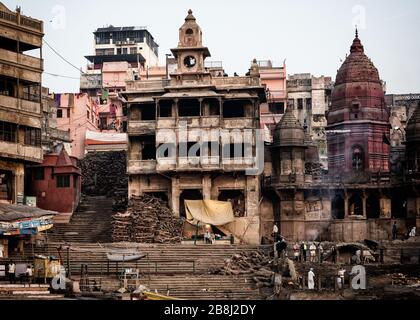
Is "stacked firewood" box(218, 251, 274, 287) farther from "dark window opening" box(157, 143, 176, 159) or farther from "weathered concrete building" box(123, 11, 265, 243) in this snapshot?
"dark window opening" box(157, 143, 176, 159)

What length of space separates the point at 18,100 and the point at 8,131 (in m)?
1.80

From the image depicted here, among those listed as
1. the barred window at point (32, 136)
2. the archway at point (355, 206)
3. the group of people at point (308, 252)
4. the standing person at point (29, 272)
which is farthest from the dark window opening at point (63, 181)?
the archway at point (355, 206)

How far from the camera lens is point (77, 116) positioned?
66.1 metres

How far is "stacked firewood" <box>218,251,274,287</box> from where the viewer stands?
127 feet

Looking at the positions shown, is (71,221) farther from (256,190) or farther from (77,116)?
(77,116)

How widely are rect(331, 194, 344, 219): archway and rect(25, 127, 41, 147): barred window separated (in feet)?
58.2

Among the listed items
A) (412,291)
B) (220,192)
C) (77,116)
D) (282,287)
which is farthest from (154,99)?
(412,291)

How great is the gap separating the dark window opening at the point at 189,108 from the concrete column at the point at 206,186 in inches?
161

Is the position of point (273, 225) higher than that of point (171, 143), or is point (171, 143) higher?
point (171, 143)

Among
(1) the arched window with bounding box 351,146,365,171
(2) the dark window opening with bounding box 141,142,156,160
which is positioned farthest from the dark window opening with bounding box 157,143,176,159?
(1) the arched window with bounding box 351,146,365,171

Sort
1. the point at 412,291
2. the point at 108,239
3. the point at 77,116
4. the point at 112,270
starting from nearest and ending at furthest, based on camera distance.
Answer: the point at 412,291, the point at 112,270, the point at 108,239, the point at 77,116

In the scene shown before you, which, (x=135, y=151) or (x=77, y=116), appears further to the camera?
(x=77, y=116)

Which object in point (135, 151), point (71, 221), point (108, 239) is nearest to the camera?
point (108, 239)

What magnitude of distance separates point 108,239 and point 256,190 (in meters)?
9.70
